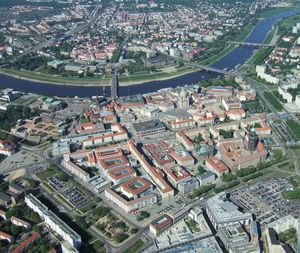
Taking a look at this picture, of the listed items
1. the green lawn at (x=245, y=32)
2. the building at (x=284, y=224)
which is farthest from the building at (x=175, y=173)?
the green lawn at (x=245, y=32)

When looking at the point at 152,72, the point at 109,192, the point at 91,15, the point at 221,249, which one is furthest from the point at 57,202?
the point at 91,15

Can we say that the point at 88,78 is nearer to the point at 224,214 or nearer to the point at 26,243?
the point at 26,243

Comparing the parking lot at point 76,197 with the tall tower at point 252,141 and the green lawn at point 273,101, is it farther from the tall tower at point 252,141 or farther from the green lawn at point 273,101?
the green lawn at point 273,101

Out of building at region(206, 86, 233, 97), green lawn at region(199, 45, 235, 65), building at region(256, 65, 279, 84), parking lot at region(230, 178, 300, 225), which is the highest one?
building at region(256, 65, 279, 84)

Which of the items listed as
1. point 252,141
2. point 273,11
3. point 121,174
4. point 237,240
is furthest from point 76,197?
point 273,11

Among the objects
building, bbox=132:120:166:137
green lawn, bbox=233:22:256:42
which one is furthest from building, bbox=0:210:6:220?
green lawn, bbox=233:22:256:42

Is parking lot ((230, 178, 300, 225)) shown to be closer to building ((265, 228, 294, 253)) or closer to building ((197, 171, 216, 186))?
building ((265, 228, 294, 253))
